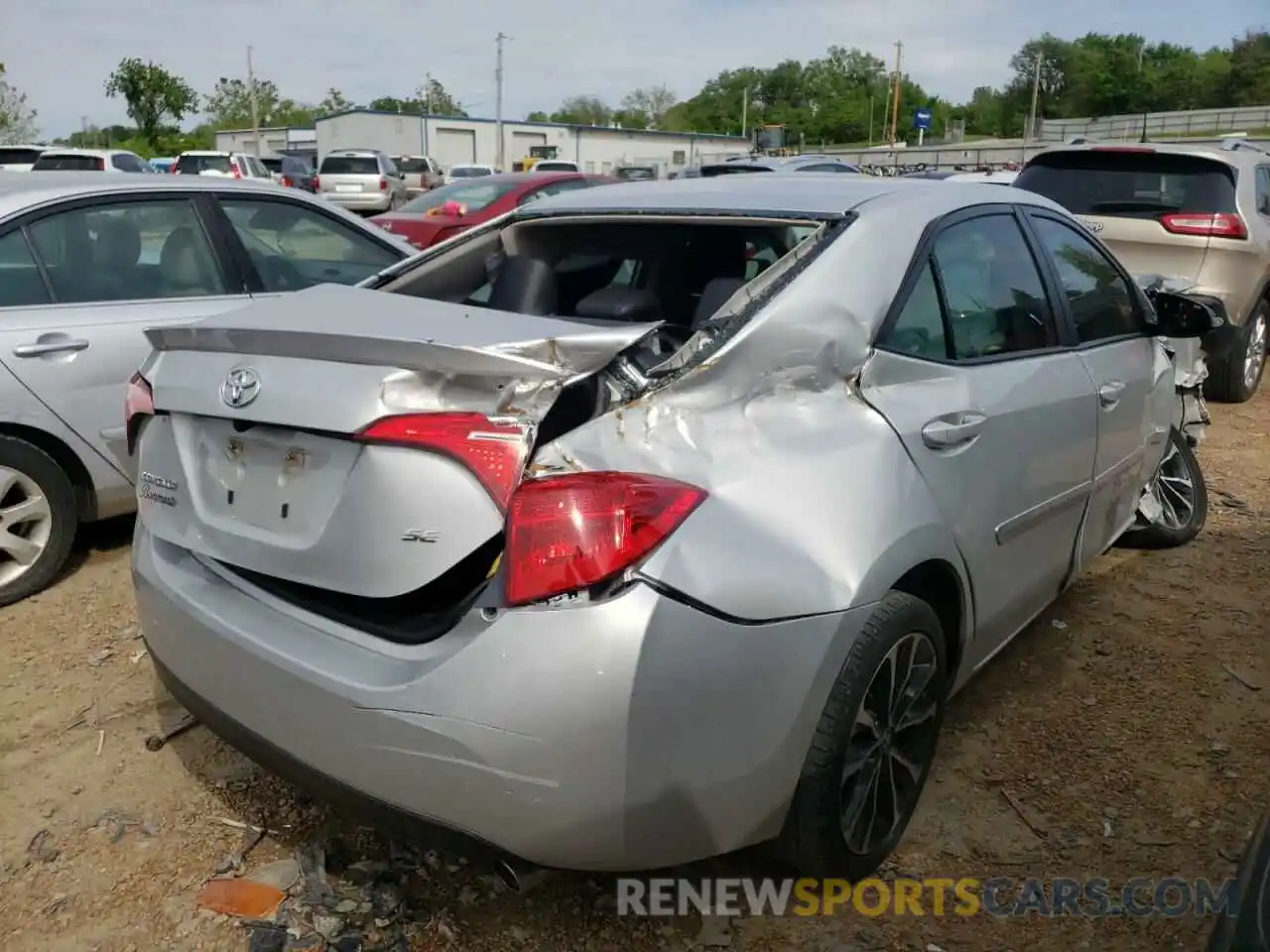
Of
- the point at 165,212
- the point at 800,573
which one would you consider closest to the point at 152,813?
the point at 800,573

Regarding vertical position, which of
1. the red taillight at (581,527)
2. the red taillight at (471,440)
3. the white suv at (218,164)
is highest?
the white suv at (218,164)

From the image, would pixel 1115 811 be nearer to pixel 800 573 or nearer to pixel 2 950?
pixel 800 573

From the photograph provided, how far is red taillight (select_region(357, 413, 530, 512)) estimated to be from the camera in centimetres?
188

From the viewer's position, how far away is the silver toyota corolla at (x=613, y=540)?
182cm

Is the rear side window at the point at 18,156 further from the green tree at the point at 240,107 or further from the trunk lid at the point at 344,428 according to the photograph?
the green tree at the point at 240,107

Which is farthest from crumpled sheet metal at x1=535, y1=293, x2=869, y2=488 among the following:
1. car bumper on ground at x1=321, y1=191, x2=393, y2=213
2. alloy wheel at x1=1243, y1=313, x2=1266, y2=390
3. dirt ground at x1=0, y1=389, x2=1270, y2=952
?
car bumper on ground at x1=321, y1=191, x2=393, y2=213

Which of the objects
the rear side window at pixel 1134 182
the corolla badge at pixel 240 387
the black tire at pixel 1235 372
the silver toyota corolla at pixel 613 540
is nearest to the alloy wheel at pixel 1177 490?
the silver toyota corolla at pixel 613 540

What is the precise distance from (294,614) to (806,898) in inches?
52.1

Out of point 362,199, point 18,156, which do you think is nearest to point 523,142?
point 362,199

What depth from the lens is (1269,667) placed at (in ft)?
11.6

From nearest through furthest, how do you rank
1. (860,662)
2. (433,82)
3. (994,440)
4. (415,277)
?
(860,662) → (994,440) → (415,277) → (433,82)

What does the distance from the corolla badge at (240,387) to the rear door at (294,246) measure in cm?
247

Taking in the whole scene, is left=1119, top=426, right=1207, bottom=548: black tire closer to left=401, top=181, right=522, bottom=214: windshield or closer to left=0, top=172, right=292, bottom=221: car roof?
left=0, top=172, right=292, bottom=221: car roof

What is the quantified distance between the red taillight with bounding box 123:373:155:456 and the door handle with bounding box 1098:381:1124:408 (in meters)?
2.70
